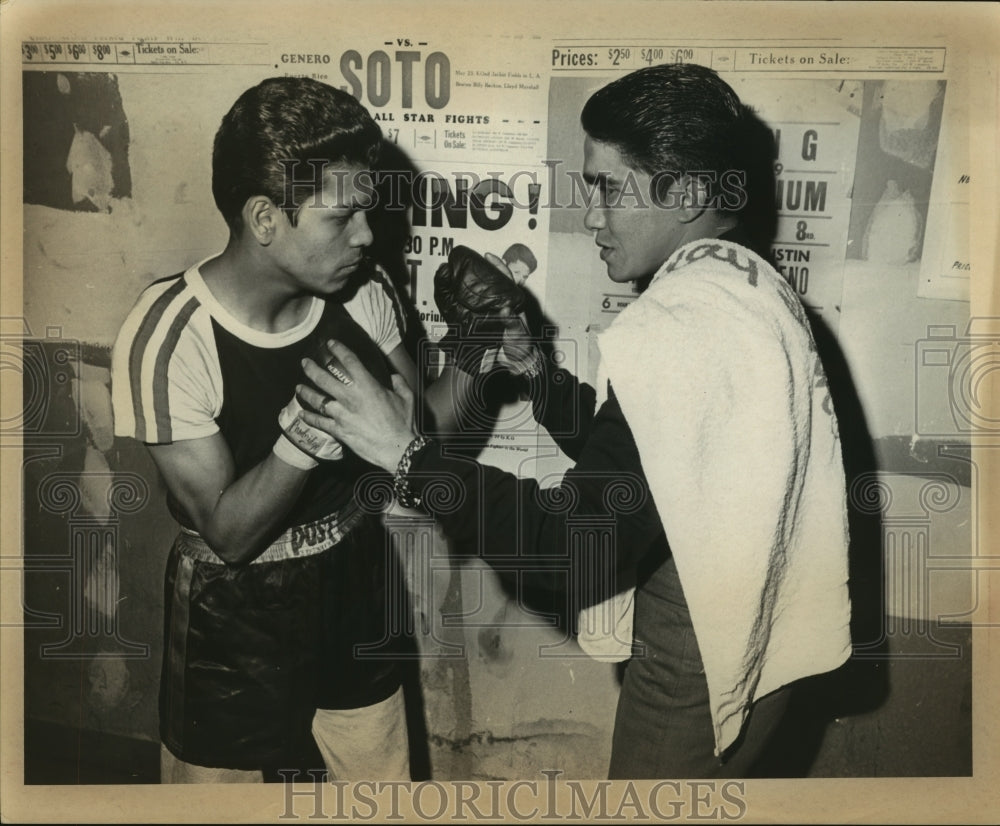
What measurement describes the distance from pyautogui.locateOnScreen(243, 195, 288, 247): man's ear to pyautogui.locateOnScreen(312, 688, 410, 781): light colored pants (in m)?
0.72

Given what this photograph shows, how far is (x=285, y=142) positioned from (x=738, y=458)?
29.7 inches

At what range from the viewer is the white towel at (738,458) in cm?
114

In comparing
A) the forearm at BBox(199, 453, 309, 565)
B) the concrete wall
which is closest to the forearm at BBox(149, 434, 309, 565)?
the forearm at BBox(199, 453, 309, 565)

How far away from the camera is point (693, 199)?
4.13 ft

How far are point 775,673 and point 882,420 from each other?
0.46m

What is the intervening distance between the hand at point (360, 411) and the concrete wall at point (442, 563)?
0.95 feet

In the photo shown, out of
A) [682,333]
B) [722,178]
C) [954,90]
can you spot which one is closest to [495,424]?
[682,333]

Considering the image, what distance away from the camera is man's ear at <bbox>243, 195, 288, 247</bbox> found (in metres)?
1.28

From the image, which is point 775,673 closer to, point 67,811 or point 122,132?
point 67,811

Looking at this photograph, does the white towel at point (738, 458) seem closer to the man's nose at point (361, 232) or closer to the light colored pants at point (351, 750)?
the man's nose at point (361, 232)

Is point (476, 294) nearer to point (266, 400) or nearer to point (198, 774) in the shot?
point (266, 400)

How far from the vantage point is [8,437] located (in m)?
1.41

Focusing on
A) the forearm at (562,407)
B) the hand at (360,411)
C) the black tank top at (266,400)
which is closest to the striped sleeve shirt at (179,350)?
the black tank top at (266,400)

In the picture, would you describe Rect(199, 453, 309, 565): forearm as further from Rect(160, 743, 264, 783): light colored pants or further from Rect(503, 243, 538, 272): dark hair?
Rect(503, 243, 538, 272): dark hair
